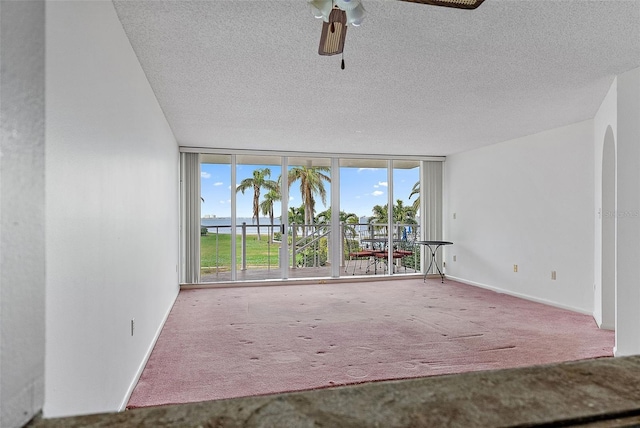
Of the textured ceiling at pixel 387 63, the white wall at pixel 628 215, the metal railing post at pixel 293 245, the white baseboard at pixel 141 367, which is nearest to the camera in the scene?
the textured ceiling at pixel 387 63

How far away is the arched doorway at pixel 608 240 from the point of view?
12.9ft

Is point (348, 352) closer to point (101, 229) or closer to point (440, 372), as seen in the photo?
point (440, 372)

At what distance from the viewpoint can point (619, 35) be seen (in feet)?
8.02

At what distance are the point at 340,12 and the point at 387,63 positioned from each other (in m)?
1.03

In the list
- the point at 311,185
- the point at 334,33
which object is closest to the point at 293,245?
the point at 311,185

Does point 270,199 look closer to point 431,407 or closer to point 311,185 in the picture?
point 311,185

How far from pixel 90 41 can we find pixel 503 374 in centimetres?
201

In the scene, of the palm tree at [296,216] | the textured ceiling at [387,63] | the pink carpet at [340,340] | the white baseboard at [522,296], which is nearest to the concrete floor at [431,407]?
the textured ceiling at [387,63]

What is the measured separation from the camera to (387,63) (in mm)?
2854

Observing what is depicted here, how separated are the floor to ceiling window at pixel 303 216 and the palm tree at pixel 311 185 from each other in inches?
0.7

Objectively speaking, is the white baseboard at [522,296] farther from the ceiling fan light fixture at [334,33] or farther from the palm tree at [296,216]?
the ceiling fan light fixture at [334,33]

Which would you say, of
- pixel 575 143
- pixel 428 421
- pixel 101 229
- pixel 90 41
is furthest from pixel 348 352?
pixel 575 143

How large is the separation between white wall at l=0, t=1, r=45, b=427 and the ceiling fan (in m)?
1.60

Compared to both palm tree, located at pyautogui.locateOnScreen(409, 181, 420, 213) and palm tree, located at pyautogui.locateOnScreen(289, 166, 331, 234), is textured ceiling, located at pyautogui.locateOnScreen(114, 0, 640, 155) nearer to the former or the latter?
palm tree, located at pyautogui.locateOnScreen(289, 166, 331, 234)
